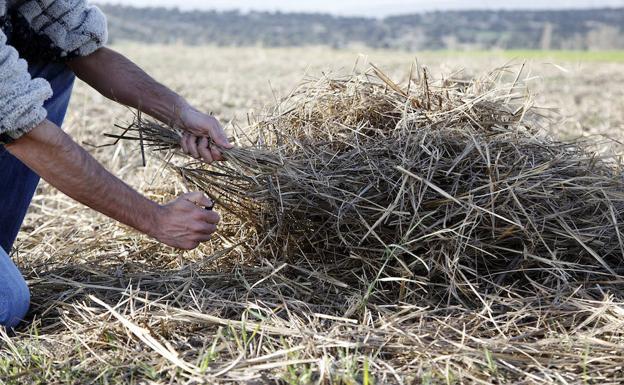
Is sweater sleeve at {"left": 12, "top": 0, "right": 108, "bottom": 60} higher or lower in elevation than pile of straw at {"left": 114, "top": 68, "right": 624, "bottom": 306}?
higher

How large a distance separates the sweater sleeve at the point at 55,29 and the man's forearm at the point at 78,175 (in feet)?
1.78

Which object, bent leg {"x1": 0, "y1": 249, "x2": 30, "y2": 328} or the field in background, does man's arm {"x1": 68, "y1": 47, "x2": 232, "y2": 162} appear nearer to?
the field in background

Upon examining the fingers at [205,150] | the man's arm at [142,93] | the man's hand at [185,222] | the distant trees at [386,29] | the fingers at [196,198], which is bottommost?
the distant trees at [386,29]

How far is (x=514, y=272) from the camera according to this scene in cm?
215

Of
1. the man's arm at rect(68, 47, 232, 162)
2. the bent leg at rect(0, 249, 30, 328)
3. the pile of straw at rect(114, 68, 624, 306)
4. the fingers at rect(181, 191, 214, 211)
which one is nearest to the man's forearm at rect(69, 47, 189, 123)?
the man's arm at rect(68, 47, 232, 162)

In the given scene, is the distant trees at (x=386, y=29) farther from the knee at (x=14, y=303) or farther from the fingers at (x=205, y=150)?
the knee at (x=14, y=303)

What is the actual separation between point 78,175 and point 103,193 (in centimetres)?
9

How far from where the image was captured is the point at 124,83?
2486 mm

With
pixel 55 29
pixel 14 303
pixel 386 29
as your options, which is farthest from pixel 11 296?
pixel 386 29

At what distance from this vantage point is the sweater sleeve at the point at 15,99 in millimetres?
1864

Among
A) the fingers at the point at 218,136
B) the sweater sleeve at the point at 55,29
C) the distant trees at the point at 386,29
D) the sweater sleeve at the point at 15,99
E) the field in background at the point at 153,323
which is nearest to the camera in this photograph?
the field in background at the point at 153,323

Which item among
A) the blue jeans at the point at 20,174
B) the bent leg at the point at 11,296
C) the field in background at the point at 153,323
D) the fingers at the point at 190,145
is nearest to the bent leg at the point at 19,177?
the blue jeans at the point at 20,174

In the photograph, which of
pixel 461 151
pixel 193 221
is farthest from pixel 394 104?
pixel 193 221

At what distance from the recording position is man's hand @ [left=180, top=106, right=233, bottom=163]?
2.23m
